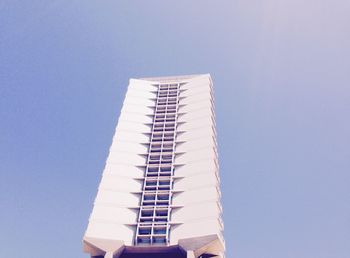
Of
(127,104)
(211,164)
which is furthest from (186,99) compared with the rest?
(211,164)

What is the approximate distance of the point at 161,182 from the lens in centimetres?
5712

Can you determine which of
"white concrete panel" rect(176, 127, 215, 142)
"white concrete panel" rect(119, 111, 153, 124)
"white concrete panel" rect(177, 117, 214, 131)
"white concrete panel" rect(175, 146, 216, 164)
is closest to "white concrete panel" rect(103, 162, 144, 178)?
"white concrete panel" rect(175, 146, 216, 164)

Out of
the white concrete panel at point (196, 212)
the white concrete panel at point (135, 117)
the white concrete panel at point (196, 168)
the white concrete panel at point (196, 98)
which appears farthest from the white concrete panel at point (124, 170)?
the white concrete panel at point (196, 98)

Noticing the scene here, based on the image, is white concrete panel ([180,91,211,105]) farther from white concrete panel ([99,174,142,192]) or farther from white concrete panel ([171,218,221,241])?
white concrete panel ([171,218,221,241])

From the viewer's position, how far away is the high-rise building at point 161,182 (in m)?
47.3

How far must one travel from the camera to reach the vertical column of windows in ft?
163

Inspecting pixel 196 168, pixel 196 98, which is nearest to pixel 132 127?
pixel 196 98

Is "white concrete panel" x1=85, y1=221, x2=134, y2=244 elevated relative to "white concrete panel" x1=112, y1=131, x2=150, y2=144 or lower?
lower

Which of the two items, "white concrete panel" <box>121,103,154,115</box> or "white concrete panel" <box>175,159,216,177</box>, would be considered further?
"white concrete panel" <box>121,103,154,115</box>

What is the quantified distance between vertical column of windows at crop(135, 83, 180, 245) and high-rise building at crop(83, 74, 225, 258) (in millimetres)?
112

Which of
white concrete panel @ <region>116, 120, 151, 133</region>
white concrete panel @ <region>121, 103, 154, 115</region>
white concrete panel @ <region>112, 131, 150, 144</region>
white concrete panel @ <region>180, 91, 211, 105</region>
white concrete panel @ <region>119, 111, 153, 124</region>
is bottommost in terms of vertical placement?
white concrete panel @ <region>112, 131, 150, 144</region>

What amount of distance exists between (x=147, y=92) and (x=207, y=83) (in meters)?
10.6

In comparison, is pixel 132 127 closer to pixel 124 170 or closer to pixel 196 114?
pixel 124 170

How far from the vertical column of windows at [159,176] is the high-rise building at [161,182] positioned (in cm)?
11
